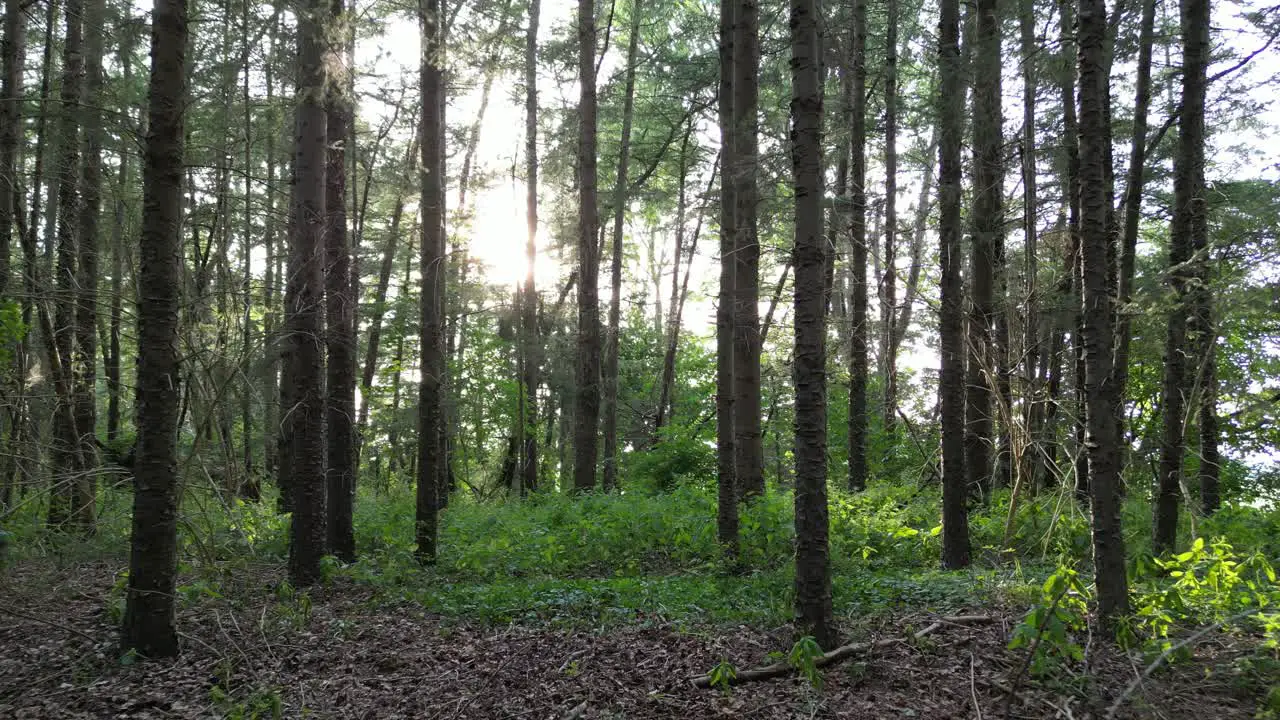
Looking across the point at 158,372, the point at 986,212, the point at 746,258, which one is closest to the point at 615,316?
the point at 746,258

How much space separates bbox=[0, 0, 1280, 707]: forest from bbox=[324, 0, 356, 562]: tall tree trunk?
4 cm

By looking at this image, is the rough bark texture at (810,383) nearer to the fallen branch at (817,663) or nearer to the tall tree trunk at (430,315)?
the fallen branch at (817,663)

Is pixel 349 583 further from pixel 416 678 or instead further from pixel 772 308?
pixel 772 308

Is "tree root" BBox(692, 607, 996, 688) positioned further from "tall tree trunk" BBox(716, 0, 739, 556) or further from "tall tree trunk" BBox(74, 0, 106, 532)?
"tall tree trunk" BBox(74, 0, 106, 532)

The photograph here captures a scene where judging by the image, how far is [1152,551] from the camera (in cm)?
697

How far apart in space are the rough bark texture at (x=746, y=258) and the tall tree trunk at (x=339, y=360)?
189 inches

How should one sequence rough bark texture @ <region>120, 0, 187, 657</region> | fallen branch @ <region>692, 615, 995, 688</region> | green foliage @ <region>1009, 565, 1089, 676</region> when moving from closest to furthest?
green foliage @ <region>1009, 565, 1089, 676</region>, fallen branch @ <region>692, 615, 995, 688</region>, rough bark texture @ <region>120, 0, 187, 657</region>

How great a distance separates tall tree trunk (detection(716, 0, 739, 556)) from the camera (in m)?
8.49

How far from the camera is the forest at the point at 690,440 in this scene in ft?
16.5

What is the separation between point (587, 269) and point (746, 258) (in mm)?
5040

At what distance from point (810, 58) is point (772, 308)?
13518mm

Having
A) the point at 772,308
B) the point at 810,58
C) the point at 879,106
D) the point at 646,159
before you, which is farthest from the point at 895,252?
the point at 810,58

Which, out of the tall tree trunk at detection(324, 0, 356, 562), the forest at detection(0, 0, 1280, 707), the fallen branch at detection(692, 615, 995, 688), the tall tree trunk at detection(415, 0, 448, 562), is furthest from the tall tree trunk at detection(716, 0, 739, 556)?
the tall tree trunk at detection(324, 0, 356, 562)

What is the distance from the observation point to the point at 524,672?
5.54 m
